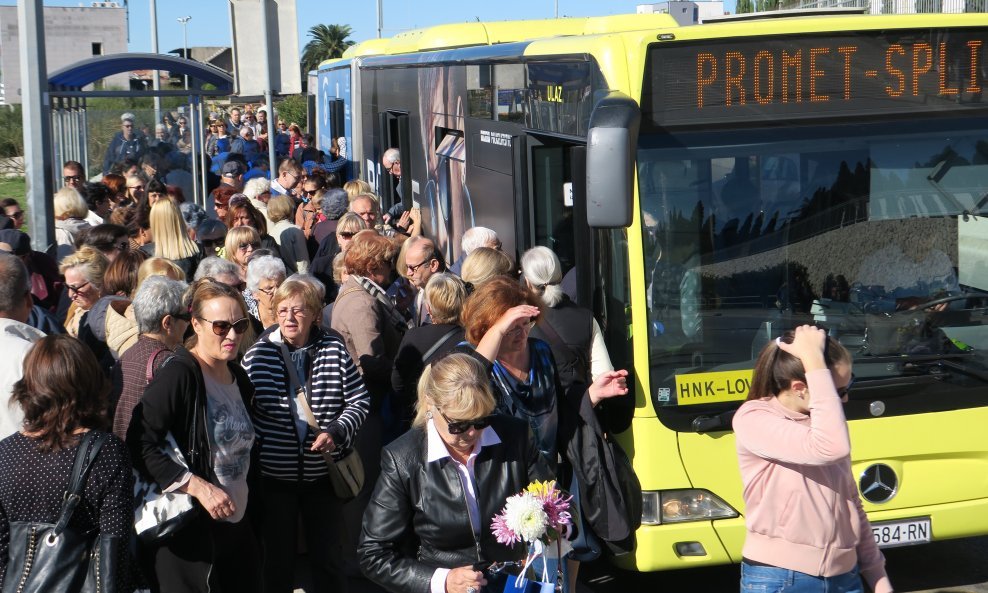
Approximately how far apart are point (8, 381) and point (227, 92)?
11.1m

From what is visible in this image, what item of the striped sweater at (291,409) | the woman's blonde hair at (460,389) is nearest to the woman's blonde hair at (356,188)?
the striped sweater at (291,409)

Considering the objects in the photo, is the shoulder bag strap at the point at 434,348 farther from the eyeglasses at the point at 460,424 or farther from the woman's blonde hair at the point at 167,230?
the woman's blonde hair at the point at 167,230

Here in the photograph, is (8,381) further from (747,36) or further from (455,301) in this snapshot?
(747,36)

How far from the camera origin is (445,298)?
19.5 ft

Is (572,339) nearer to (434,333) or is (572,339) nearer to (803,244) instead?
(434,333)

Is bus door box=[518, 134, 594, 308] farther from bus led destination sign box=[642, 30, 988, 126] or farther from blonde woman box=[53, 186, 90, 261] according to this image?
blonde woman box=[53, 186, 90, 261]

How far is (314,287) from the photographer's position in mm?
5508

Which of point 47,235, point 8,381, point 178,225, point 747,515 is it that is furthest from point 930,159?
point 47,235

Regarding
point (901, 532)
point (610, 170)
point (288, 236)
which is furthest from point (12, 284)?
point (288, 236)

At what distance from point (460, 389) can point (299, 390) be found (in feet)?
5.59

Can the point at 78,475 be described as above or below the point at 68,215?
below

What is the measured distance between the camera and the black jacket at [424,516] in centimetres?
381

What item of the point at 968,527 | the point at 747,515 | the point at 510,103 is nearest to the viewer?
the point at 747,515

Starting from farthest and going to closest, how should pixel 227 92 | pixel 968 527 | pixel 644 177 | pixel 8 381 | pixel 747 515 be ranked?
pixel 227 92, pixel 968 527, pixel 644 177, pixel 8 381, pixel 747 515
